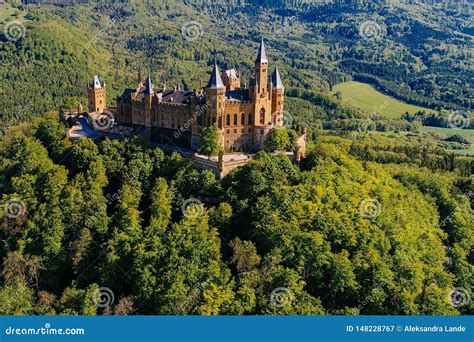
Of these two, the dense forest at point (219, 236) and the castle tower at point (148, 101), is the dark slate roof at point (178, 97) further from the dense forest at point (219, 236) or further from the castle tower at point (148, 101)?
the dense forest at point (219, 236)

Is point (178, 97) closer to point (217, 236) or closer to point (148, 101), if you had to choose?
point (148, 101)

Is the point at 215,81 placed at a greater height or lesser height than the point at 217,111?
greater

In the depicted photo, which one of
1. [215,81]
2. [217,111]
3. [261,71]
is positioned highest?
[261,71]

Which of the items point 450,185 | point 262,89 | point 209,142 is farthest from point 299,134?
point 450,185

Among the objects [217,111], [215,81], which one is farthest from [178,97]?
[215,81]

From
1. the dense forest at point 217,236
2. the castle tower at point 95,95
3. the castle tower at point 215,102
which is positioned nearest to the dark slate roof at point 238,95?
the castle tower at point 215,102

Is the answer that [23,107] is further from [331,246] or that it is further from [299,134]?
[331,246]

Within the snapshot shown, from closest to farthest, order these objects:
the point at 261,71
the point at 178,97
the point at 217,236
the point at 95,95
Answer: the point at 217,236
the point at 261,71
the point at 178,97
the point at 95,95

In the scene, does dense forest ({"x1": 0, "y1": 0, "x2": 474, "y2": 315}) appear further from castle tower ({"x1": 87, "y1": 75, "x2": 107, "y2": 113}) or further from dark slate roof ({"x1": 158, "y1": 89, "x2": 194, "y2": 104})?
castle tower ({"x1": 87, "y1": 75, "x2": 107, "y2": 113})

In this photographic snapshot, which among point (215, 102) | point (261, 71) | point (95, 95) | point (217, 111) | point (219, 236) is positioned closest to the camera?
point (219, 236)
